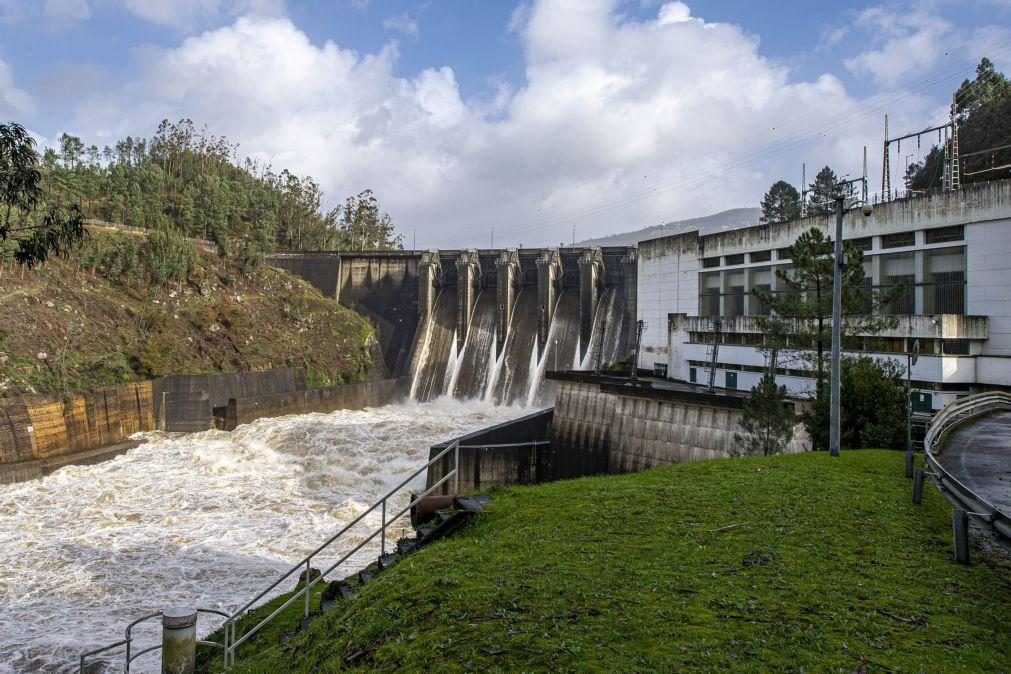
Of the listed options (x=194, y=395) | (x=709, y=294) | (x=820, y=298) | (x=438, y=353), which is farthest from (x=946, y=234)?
(x=194, y=395)

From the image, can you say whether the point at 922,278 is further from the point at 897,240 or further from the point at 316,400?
the point at 316,400

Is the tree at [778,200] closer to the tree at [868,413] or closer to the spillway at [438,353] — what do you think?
the spillway at [438,353]

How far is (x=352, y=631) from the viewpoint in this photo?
6.29 m

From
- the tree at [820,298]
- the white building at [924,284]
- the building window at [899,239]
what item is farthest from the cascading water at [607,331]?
the tree at [820,298]

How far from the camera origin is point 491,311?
45.2 m

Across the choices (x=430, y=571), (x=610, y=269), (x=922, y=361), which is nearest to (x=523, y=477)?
(x=922, y=361)

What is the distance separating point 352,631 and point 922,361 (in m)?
21.5

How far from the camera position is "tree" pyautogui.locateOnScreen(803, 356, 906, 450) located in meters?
15.5

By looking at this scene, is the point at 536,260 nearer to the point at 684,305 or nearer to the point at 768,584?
the point at 684,305

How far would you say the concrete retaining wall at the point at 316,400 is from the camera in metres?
A: 31.7

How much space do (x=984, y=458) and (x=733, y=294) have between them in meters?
18.0

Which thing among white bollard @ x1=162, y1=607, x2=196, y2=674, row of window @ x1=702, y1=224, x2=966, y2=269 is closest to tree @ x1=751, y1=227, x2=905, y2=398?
row of window @ x1=702, y1=224, x2=966, y2=269

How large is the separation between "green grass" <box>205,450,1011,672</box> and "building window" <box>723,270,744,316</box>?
2075cm

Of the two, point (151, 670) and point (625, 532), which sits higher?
point (625, 532)
